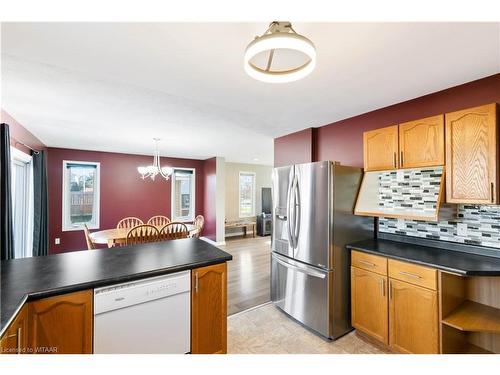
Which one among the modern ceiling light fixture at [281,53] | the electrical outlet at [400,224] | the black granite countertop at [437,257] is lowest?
the black granite countertop at [437,257]

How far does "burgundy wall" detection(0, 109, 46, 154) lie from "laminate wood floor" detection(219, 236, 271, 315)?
11.3 feet

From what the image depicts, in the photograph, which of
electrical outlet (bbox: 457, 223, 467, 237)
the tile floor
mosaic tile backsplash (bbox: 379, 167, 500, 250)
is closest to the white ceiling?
mosaic tile backsplash (bbox: 379, 167, 500, 250)

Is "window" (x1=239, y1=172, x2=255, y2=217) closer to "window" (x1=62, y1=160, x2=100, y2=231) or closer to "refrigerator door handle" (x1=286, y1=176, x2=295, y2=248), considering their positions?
"window" (x1=62, y1=160, x2=100, y2=231)

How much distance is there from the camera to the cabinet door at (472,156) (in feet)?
5.38

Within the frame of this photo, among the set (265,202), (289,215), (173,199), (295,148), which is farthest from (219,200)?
(289,215)

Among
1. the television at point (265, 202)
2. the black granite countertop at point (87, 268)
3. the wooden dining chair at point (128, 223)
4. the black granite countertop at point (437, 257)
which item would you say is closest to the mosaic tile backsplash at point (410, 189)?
the black granite countertop at point (437, 257)

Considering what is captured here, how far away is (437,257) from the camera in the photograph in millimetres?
1821

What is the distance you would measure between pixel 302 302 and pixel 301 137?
2252 millimetres

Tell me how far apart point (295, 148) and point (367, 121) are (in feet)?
3.61

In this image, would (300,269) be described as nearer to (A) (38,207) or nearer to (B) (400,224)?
(B) (400,224)

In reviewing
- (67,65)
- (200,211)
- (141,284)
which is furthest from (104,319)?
(200,211)

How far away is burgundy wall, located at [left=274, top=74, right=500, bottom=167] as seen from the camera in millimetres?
1894

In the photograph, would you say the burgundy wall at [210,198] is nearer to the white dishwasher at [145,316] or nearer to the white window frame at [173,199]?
the white window frame at [173,199]

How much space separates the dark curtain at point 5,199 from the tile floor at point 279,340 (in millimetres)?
2259
